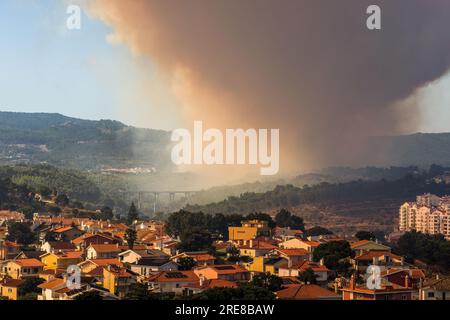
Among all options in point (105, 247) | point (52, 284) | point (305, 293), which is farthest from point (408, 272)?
point (105, 247)

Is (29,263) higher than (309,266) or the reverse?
the reverse

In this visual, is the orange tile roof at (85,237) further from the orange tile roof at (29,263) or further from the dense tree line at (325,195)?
the dense tree line at (325,195)

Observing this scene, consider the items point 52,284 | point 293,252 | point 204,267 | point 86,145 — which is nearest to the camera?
point 52,284

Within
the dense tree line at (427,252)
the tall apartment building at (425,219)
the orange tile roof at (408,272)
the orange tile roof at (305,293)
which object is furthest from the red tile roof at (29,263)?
the tall apartment building at (425,219)

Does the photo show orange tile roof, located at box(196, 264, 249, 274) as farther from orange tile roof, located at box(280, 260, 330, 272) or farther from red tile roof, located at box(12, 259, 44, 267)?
red tile roof, located at box(12, 259, 44, 267)

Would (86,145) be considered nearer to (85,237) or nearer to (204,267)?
(85,237)

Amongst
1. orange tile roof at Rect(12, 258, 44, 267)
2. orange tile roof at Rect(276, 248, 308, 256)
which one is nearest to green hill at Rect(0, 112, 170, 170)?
orange tile roof at Rect(276, 248, 308, 256)
